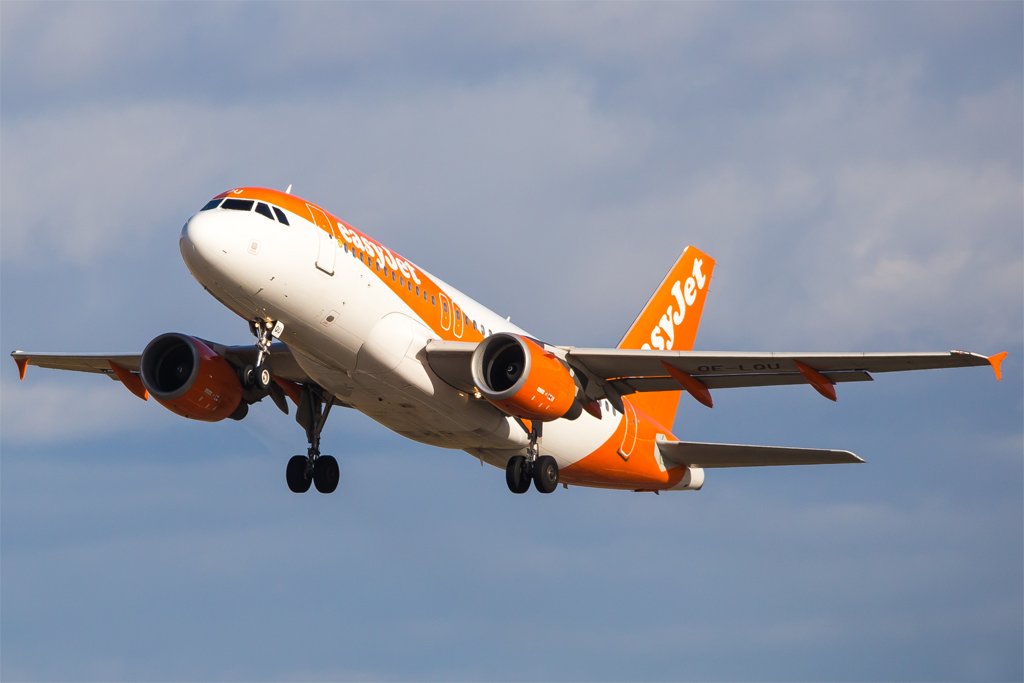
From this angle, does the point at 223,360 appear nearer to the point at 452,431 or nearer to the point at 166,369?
the point at 166,369

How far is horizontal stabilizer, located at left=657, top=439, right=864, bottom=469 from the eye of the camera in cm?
3862

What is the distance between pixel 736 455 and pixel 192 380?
14.3 m

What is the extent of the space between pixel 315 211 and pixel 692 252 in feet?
61.2

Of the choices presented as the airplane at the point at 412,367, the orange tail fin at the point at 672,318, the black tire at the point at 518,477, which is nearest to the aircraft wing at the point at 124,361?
the airplane at the point at 412,367

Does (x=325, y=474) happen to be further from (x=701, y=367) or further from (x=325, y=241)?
(x=701, y=367)

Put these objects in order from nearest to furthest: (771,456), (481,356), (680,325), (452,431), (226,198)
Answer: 1. (226,198)
2. (481,356)
3. (452,431)
4. (771,456)
5. (680,325)

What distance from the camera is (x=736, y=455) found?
4081cm

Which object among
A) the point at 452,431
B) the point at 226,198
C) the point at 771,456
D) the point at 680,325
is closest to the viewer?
the point at 226,198

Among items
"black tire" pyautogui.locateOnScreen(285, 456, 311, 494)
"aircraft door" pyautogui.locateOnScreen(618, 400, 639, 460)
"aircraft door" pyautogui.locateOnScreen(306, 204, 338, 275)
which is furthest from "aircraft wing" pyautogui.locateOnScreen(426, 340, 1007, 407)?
"black tire" pyautogui.locateOnScreen(285, 456, 311, 494)

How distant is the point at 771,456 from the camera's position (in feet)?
131

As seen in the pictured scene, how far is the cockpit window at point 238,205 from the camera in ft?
103

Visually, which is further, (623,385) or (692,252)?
(692,252)

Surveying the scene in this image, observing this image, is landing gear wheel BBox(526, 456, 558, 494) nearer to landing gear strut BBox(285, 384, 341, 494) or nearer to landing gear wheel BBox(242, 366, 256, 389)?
landing gear strut BBox(285, 384, 341, 494)

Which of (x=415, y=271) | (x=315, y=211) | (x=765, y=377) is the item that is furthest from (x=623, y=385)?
(x=315, y=211)
